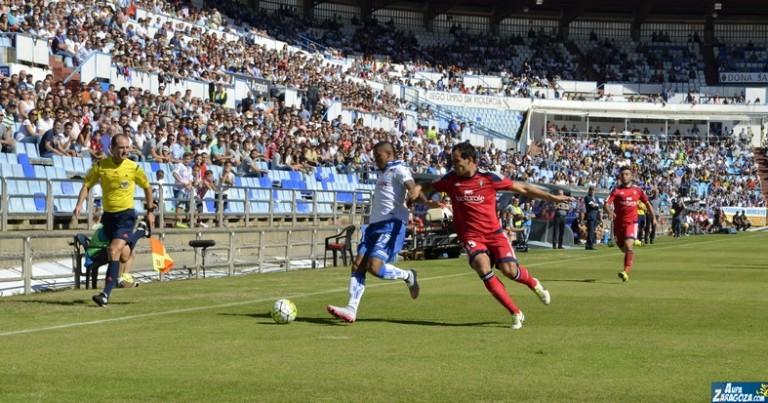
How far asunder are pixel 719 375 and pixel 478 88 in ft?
207

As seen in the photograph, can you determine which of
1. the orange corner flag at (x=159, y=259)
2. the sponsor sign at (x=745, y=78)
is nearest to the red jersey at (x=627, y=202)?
the orange corner flag at (x=159, y=259)

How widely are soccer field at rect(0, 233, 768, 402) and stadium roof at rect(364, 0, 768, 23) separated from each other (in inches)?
2600

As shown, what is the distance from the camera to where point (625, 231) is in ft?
72.2

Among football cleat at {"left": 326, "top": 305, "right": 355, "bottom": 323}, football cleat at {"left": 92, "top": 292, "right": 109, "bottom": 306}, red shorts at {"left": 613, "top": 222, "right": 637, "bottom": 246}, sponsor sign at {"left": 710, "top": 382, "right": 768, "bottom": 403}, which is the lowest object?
football cleat at {"left": 92, "top": 292, "right": 109, "bottom": 306}

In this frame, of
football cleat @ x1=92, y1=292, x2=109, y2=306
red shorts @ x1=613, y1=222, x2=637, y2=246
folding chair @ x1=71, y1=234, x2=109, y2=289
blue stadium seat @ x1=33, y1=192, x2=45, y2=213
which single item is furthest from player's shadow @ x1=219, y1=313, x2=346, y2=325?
red shorts @ x1=613, y1=222, x2=637, y2=246

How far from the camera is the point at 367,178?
38031mm

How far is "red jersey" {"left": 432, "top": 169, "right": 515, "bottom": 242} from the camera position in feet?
41.2

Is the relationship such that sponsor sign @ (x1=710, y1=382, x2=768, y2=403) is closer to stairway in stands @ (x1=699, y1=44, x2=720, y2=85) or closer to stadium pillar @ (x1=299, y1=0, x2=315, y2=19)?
stadium pillar @ (x1=299, y1=0, x2=315, y2=19)

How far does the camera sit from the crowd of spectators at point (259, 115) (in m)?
25.6

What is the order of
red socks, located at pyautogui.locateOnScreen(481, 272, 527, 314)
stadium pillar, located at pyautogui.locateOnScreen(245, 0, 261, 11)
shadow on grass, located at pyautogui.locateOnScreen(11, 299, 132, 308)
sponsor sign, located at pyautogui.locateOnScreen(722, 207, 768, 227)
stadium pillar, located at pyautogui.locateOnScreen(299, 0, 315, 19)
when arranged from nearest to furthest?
red socks, located at pyautogui.locateOnScreen(481, 272, 527, 314) < shadow on grass, located at pyautogui.locateOnScreen(11, 299, 132, 308) < sponsor sign, located at pyautogui.locateOnScreen(722, 207, 768, 227) < stadium pillar, located at pyautogui.locateOnScreen(245, 0, 261, 11) < stadium pillar, located at pyautogui.locateOnScreen(299, 0, 315, 19)

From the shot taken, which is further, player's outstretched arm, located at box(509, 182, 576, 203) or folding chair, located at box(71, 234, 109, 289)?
folding chair, located at box(71, 234, 109, 289)

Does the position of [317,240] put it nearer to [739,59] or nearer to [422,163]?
[422,163]

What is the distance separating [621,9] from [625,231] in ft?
222

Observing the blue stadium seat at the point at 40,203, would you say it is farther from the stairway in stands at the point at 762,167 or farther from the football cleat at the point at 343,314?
the stairway in stands at the point at 762,167
